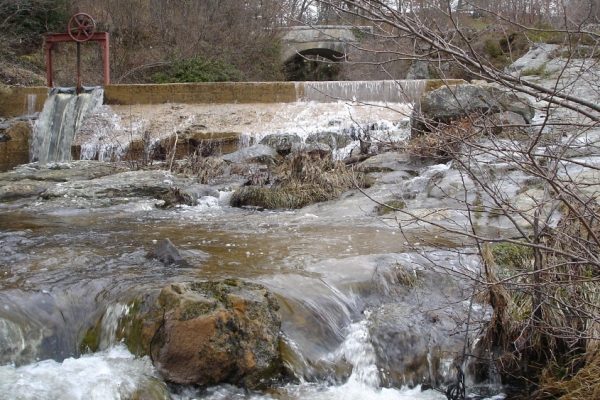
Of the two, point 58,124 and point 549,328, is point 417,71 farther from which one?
point 549,328

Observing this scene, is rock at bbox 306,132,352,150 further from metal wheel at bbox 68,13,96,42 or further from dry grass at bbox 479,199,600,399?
dry grass at bbox 479,199,600,399

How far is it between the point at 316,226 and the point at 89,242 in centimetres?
276

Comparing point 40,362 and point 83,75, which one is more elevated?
point 83,75

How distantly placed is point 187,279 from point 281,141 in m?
8.41

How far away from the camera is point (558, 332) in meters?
4.14

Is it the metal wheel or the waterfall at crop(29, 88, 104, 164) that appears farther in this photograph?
the metal wheel

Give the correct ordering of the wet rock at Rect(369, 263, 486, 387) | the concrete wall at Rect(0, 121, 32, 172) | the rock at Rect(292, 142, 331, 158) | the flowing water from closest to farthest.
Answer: the flowing water → the wet rock at Rect(369, 263, 486, 387) → the rock at Rect(292, 142, 331, 158) → the concrete wall at Rect(0, 121, 32, 172)

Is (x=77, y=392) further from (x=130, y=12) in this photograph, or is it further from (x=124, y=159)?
(x=130, y=12)

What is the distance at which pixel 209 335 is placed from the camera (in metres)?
4.06

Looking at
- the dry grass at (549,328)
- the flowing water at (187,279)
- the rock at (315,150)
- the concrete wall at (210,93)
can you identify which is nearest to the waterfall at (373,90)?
the concrete wall at (210,93)

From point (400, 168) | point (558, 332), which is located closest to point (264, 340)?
point (558, 332)

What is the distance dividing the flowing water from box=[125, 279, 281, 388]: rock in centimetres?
11

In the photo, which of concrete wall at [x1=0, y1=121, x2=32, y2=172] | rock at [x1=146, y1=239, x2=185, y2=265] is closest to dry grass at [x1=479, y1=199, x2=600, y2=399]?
rock at [x1=146, y1=239, x2=185, y2=265]

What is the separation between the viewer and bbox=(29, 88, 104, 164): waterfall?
565 inches
